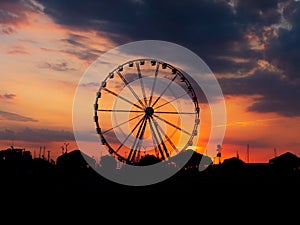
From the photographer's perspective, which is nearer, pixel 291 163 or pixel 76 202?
pixel 76 202

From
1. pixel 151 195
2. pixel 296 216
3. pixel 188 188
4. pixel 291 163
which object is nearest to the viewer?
pixel 296 216

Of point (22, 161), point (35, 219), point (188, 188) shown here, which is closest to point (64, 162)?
point (22, 161)

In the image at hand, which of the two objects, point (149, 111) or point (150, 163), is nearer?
point (149, 111)

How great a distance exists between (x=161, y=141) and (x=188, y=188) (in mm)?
9429

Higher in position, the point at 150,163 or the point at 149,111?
the point at 149,111

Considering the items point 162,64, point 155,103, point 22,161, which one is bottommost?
point 22,161

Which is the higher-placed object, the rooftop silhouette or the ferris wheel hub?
the ferris wheel hub

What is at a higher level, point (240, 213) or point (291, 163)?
point (291, 163)

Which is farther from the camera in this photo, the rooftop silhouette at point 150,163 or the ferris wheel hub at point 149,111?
the rooftop silhouette at point 150,163

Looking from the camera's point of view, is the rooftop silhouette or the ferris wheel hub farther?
the rooftop silhouette

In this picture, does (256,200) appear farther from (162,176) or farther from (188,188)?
(162,176)

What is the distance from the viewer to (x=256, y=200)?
3797 centimetres

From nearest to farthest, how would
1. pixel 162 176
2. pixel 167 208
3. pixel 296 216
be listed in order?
1. pixel 296 216
2. pixel 167 208
3. pixel 162 176

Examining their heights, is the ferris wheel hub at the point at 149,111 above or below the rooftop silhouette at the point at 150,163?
above
